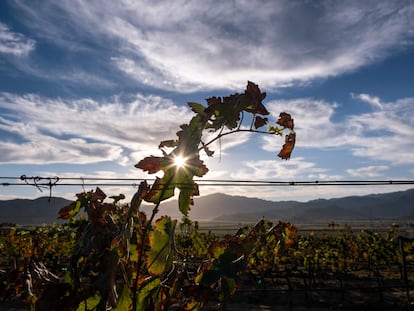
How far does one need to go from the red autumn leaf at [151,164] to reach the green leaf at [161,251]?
0.26m

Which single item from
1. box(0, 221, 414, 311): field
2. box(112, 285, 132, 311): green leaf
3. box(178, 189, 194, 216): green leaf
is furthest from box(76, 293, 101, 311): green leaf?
box(0, 221, 414, 311): field

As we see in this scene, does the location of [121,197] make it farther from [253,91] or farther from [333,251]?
[333,251]

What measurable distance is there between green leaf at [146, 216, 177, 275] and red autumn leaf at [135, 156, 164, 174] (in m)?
0.26

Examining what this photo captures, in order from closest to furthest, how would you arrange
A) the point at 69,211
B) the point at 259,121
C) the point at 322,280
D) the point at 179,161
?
the point at 179,161 < the point at 259,121 < the point at 69,211 < the point at 322,280

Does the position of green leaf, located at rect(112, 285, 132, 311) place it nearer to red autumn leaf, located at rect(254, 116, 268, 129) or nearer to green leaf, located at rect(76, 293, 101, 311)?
green leaf, located at rect(76, 293, 101, 311)

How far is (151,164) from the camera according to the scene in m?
1.48

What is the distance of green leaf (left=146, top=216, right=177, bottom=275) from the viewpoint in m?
1.46

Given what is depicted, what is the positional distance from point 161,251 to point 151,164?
34cm

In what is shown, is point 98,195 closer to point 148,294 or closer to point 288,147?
point 148,294

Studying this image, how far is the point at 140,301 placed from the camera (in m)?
1.46

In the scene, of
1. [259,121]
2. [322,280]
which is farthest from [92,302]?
[322,280]

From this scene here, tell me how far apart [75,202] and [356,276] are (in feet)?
74.8

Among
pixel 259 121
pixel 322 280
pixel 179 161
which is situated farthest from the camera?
pixel 322 280

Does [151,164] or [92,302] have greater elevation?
[151,164]
